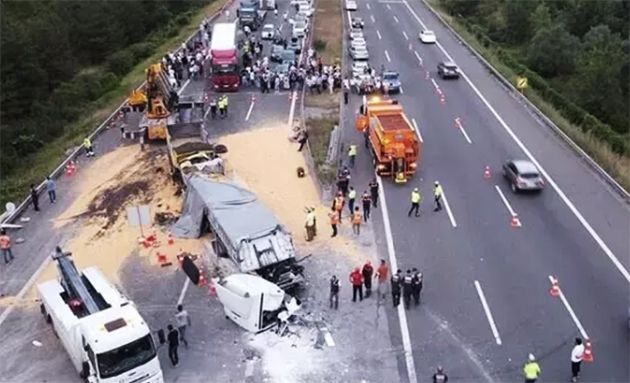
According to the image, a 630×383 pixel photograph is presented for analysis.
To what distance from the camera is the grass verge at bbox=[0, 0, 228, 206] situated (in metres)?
38.4

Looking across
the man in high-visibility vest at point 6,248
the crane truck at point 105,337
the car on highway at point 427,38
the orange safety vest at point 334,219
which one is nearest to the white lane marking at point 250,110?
the orange safety vest at point 334,219

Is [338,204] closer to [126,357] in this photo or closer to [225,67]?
[126,357]

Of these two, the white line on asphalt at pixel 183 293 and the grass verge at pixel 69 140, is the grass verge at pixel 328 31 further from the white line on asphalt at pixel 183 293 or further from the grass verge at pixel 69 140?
the white line on asphalt at pixel 183 293

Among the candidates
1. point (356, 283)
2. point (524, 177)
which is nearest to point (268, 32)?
point (524, 177)

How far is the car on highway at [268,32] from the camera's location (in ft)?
217

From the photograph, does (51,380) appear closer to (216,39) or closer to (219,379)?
(219,379)

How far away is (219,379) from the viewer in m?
22.0

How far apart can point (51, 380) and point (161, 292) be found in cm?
538

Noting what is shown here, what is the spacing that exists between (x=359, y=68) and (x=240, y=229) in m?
28.4

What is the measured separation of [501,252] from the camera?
29.0m

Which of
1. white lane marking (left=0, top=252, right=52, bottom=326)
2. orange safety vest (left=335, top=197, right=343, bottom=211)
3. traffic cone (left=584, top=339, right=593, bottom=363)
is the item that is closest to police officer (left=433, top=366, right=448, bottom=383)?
traffic cone (left=584, top=339, right=593, bottom=363)

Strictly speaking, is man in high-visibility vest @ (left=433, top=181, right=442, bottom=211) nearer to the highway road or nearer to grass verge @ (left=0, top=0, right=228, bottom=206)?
the highway road

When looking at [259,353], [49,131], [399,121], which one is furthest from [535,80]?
[259,353]

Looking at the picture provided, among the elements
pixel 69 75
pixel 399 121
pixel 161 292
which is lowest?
pixel 69 75
